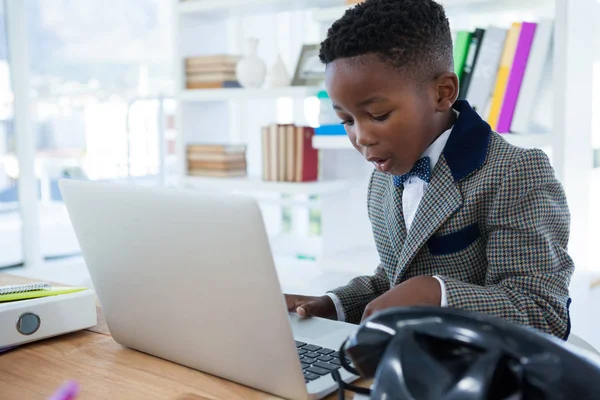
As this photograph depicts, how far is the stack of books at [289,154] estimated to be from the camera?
2.40m

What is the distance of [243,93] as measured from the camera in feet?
8.28

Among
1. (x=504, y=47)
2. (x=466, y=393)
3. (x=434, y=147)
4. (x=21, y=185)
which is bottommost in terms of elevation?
(x=21, y=185)

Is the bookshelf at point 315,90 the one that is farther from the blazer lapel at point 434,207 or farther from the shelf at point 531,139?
the blazer lapel at point 434,207

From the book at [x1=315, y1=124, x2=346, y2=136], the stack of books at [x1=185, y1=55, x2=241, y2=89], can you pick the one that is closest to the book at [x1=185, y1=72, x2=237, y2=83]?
the stack of books at [x1=185, y1=55, x2=241, y2=89]

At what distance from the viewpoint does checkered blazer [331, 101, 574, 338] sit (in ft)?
2.97

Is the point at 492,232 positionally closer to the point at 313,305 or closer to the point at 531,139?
the point at 313,305

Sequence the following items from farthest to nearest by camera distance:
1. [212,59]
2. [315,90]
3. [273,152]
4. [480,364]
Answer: [212,59], [273,152], [315,90], [480,364]

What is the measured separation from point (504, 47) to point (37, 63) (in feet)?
8.85

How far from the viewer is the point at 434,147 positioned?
3.42 feet

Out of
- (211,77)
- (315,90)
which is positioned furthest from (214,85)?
(315,90)

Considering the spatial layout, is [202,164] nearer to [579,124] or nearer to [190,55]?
[190,55]

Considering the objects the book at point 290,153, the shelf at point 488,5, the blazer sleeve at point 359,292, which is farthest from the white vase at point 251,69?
the blazer sleeve at point 359,292

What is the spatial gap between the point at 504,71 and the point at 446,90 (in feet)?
3.30

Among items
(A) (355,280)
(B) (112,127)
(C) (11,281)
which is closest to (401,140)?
(A) (355,280)
